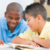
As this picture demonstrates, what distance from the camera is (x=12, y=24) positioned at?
1.33m

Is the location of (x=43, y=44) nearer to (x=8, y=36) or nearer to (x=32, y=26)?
(x=32, y=26)

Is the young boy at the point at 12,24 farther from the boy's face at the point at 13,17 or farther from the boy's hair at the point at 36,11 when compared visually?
the boy's hair at the point at 36,11

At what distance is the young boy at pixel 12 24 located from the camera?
51.8 inches

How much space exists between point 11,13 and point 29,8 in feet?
0.89

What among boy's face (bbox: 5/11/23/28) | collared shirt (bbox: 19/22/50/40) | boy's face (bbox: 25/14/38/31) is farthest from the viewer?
boy's face (bbox: 5/11/23/28)

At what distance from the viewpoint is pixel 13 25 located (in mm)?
1344

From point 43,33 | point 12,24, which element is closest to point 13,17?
point 12,24

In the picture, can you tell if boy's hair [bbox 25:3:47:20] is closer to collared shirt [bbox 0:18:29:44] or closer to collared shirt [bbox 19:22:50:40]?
collared shirt [bbox 19:22:50:40]

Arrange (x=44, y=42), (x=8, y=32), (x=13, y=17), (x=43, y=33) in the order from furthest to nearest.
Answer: (x=8, y=32), (x=13, y=17), (x=43, y=33), (x=44, y=42)

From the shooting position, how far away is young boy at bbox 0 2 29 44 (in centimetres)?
132

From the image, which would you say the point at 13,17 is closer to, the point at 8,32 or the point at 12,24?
the point at 12,24

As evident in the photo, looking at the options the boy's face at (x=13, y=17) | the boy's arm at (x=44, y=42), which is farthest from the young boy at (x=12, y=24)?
the boy's arm at (x=44, y=42)

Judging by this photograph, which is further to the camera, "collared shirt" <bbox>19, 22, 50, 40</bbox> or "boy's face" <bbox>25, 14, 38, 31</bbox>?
"boy's face" <bbox>25, 14, 38, 31</bbox>

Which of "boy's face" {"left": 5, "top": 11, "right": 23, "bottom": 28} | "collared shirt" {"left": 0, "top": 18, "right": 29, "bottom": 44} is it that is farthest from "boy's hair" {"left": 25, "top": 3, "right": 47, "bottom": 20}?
"collared shirt" {"left": 0, "top": 18, "right": 29, "bottom": 44}
